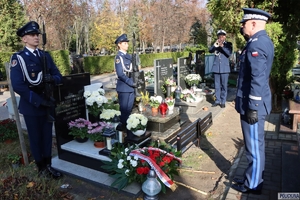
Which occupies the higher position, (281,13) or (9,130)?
(281,13)

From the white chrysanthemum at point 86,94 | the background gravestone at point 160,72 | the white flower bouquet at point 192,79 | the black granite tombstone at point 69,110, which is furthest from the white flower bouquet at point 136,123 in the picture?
the white flower bouquet at point 192,79

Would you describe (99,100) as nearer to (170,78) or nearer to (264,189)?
(264,189)

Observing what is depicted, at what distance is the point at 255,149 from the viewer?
2.98 meters

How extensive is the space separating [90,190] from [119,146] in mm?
782

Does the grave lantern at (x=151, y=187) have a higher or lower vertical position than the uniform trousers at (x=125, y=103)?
lower

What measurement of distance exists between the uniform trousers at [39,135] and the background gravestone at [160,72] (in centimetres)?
454

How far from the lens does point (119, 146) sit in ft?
13.1

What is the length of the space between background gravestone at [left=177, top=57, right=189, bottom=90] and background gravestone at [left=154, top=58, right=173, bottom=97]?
0.40 metres

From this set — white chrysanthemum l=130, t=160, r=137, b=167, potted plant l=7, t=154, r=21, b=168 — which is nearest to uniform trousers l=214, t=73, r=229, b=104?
white chrysanthemum l=130, t=160, r=137, b=167

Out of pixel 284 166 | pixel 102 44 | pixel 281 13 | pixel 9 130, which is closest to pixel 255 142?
pixel 284 166

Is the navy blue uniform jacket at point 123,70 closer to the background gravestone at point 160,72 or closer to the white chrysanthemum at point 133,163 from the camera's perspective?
the white chrysanthemum at point 133,163

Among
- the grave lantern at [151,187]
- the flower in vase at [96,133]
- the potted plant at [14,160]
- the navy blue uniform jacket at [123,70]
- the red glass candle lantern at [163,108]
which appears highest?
the navy blue uniform jacket at [123,70]

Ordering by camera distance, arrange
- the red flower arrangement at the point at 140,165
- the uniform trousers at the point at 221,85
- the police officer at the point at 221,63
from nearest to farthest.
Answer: the red flower arrangement at the point at 140,165, the police officer at the point at 221,63, the uniform trousers at the point at 221,85

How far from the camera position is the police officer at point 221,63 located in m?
7.25
